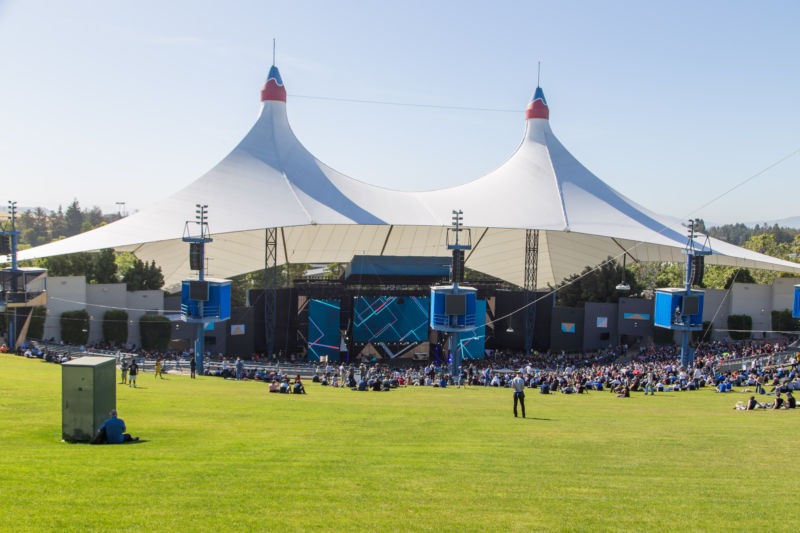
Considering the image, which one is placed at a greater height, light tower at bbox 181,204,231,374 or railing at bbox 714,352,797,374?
light tower at bbox 181,204,231,374

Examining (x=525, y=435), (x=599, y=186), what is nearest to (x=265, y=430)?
(x=525, y=435)

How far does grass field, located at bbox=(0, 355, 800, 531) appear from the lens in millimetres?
5199

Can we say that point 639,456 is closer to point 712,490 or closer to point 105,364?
point 712,490

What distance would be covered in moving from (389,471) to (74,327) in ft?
78.9

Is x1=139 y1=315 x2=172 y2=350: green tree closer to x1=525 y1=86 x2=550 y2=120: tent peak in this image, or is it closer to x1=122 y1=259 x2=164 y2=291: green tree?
x1=122 y1=259 x2=164 y2=291: green tree

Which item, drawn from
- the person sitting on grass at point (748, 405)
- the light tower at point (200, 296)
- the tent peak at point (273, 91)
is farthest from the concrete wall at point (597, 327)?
the person sitting on grass at point (748, 405)

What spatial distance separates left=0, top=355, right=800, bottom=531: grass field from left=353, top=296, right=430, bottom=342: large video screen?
20762 mm

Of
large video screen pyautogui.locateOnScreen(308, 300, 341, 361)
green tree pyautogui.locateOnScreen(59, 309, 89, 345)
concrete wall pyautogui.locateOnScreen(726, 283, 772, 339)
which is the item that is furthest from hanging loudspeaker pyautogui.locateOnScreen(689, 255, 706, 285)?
green tree pyautogui.locateOnScreen(59, 309, 89, 345)

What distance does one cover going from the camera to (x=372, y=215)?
2802cm

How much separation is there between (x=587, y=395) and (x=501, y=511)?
11.2 meters

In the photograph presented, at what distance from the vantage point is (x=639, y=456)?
7.83 m

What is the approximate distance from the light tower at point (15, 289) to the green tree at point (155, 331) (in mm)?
5133

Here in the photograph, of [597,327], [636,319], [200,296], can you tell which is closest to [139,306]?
[200,296]

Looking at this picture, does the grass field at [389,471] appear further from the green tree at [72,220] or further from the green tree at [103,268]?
the green tree at [72,220]
